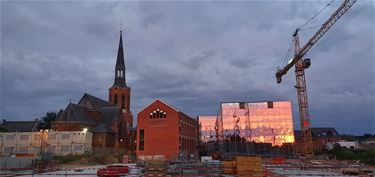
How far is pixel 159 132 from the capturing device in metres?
68.2

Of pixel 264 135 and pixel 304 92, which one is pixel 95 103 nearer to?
pixel 264 135

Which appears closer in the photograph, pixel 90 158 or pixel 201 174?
pixel 201 174

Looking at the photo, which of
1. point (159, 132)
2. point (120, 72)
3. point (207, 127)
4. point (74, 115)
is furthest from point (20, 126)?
point (207, 127)

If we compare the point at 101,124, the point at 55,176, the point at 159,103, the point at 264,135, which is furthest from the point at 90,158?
the point at 264,135

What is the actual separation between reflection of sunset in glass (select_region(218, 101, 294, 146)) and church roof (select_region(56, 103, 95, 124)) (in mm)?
31699

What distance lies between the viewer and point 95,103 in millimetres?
90875

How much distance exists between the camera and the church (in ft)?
253

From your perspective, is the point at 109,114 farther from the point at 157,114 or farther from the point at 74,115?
the point at 157,114

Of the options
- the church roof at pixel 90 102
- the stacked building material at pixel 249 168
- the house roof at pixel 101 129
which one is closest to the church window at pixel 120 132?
the house roof at pixel 101 129

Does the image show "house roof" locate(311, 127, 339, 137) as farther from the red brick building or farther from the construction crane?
the red brick building

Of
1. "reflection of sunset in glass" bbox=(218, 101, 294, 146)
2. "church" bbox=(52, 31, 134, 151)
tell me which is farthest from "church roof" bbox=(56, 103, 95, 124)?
"reflection of sunset in glass" bbox=(218, 101, 294, 146)

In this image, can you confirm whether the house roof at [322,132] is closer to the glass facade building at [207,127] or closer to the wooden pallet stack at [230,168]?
the glass facade building at [207,127]

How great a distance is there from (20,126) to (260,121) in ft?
208

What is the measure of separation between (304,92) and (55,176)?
52609mm
